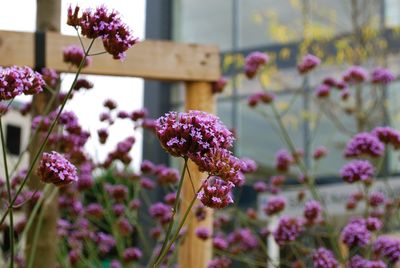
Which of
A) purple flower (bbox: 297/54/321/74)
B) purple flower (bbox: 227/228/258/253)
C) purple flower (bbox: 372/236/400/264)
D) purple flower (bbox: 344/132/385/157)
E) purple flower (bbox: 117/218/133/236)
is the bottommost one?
purple flower (bbox: 227/228/258/253)

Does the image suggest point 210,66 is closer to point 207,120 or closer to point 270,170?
point 207,120

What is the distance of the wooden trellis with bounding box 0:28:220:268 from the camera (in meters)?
3.53

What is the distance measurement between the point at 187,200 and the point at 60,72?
840 mm

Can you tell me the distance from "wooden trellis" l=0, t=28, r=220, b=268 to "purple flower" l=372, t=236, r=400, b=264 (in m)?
0.83

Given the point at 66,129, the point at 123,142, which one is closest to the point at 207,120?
the point at 66,129

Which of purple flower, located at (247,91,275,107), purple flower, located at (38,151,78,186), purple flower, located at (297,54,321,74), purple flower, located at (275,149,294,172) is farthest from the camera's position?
purple flower, located at (275,149,294,172)

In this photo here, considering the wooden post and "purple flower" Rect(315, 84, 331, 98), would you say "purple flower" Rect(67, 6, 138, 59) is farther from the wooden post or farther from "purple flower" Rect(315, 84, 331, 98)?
"purple flower" Rect(315, 84, 331, 98)

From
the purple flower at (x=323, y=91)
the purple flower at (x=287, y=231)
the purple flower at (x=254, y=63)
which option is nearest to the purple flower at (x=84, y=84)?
the purple flower at (x=287, y=231)

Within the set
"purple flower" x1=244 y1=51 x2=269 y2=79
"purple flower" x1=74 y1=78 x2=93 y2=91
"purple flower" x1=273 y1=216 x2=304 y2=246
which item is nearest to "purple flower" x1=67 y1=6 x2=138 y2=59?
"purple flower" x1=74 y1=78 x2=93 y2=91

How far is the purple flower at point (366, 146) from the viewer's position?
3.45 meters

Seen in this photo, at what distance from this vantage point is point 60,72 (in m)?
3.60

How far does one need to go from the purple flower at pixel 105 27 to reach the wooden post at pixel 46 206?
1600 mm

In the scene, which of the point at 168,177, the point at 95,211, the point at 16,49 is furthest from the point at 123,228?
the point at 16,49

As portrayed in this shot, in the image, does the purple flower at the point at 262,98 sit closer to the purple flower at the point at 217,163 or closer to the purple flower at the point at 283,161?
the purple flower at the point at 283,161
